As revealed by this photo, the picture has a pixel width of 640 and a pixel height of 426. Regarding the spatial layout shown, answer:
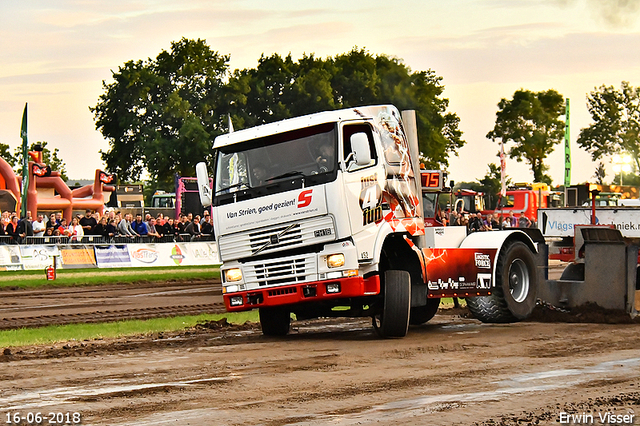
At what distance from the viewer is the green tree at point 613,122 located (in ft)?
282

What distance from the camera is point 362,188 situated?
12180 millimetres

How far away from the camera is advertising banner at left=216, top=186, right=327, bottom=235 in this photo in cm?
1201

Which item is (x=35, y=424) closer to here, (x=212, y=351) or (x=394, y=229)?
(x=212, y=351)

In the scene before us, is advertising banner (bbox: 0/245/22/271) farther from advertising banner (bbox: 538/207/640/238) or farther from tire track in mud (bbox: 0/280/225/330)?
advertising banner (bbox: 538/207/640/238)

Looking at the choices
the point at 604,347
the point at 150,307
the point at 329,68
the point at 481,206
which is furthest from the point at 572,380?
the point at 329,68

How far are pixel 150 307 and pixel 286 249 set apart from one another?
792 cm

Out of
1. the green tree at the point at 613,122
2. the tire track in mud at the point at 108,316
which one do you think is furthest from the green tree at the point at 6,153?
the tire track in mud at the point at 108,316

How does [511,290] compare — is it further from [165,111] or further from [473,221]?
[165,111]

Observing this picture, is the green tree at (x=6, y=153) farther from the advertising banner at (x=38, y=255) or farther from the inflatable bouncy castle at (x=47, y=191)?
the advertising banner at (x=38, y=255)

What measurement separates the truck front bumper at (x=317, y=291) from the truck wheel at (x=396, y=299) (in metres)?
0.28

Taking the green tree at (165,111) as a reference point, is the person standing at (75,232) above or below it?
below

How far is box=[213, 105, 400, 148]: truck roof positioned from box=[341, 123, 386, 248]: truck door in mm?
172

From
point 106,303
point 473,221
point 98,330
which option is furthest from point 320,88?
point 98,330

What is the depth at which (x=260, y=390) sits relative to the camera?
28.1 feet
